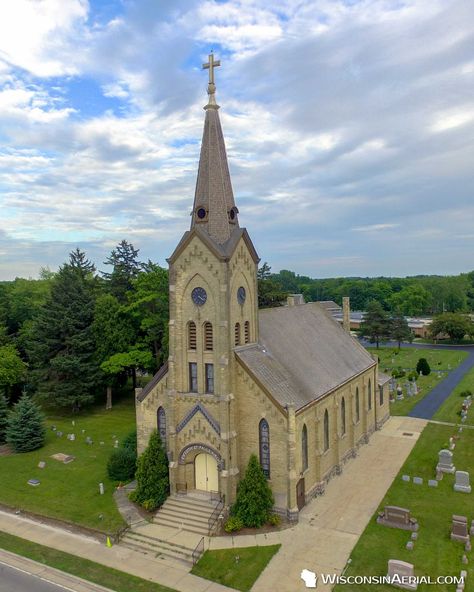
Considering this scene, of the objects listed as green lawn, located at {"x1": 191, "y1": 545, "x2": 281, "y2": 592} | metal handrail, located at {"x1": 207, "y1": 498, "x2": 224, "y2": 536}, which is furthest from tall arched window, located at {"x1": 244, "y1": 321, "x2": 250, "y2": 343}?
green lawn, located at {"x1": 191, "y1": 545, "x2": 281, "y2": 592}

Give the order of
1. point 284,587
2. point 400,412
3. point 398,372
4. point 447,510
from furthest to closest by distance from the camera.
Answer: point 398,372 → point 400,412 → point 447,510 → point 284,587

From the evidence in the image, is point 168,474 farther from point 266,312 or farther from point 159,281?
point 159,281

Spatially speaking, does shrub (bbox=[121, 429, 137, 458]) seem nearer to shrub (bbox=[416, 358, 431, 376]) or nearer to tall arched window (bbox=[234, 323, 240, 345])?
tall arched window (bbox=[234, 323, 240, 345])

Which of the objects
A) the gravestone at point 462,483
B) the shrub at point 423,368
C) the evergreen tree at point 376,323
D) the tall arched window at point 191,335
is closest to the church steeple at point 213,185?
the tall arched window at point 191,335

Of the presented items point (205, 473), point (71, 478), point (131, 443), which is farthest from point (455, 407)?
point (71, 478)

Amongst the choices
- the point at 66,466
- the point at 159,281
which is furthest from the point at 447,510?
the point at 159,281
